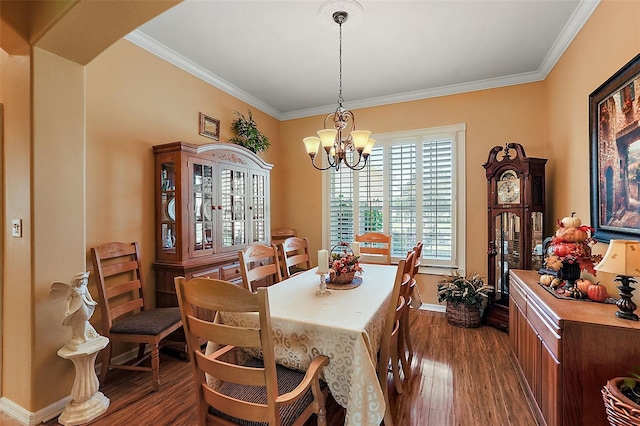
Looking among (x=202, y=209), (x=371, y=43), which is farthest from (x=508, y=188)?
(x=202, y=209)

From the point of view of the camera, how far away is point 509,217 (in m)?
3.29

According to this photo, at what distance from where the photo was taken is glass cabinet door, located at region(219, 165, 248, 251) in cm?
323

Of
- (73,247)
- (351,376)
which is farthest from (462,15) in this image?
(73,247)

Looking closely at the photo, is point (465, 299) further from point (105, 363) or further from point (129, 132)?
point (129, 132)

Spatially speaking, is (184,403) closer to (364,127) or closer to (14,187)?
(14,187)

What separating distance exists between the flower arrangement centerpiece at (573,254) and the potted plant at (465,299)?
1.52 meters

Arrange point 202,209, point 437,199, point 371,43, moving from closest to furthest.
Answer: point 371,43, point 202,209, point 437,199

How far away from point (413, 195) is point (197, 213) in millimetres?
2763

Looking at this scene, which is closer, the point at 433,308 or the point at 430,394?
the point at 430,394

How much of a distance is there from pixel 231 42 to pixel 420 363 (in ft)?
11.3

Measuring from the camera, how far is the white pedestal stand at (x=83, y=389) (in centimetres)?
187

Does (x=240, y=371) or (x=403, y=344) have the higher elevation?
(x=240, y=371)

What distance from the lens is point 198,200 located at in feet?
9.59

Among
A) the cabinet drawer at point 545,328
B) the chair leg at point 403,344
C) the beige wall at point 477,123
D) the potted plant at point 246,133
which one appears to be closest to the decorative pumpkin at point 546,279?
the cabinet drawer at point 545,328
